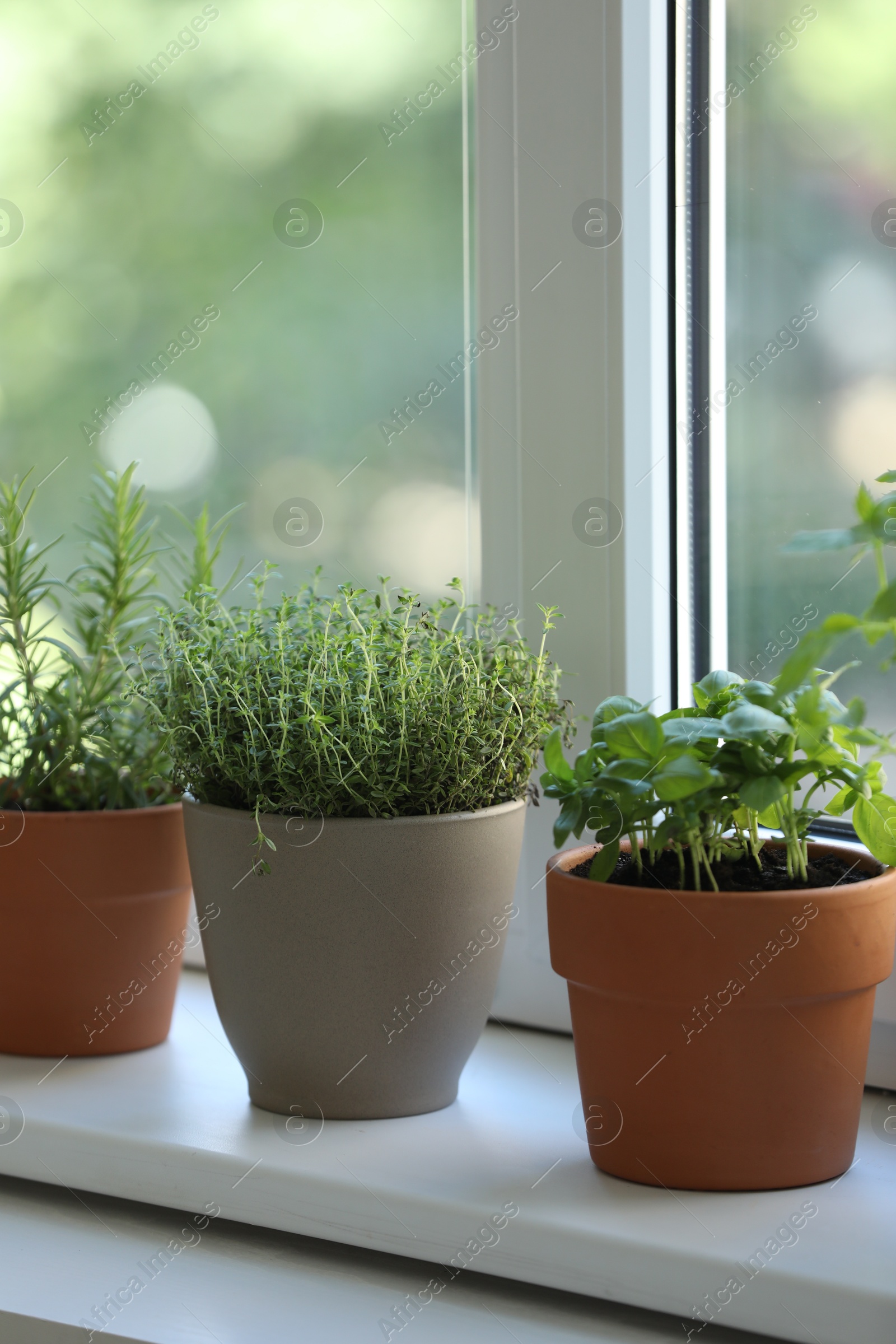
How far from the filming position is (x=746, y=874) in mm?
796

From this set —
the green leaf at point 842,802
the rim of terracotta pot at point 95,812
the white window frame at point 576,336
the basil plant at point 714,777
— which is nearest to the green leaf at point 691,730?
the basil plant at point 714,777

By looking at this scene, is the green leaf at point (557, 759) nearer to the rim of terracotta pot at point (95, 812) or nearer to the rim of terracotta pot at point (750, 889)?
the rim of terracotta pot at point (750, 889)

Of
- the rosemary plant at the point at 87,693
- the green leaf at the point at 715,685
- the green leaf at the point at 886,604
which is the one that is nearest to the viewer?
the green leaf at the point at 886,604

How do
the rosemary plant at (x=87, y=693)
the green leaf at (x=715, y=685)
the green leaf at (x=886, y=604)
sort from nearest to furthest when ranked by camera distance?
the green leaf at (x=886, y=604) → the green leaf at (x=715, y=685) → the rosemary plant at (x=87, y=693)

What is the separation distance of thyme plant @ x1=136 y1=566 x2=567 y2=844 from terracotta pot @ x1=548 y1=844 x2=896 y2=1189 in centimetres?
14

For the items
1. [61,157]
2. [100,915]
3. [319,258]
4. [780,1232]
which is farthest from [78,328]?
[780,1232]

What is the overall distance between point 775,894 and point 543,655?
27cm

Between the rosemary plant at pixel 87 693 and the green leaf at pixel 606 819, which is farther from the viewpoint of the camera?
the rosemary plant at pixel 87 693

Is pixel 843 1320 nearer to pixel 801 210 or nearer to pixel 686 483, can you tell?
pixel 686 483

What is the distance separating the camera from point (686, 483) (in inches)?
40.6

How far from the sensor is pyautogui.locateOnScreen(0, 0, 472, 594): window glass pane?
116 cm

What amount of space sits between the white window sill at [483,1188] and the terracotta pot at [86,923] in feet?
0.12

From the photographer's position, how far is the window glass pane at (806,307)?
93 centimetres

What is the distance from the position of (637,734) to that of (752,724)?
0.08m
